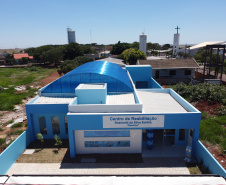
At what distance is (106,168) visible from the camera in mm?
13703

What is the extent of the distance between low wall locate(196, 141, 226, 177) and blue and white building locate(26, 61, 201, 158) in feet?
2.24

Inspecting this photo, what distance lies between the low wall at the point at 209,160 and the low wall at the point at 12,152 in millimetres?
14334

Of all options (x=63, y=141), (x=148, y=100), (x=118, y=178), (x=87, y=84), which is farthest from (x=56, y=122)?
(x=118, y=178)

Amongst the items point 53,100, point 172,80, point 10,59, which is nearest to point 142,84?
point 172,80

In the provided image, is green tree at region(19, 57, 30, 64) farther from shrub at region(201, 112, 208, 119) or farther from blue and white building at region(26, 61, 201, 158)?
shrub at region(201, 112, 208, 119)

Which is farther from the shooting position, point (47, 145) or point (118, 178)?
point (47, 145)

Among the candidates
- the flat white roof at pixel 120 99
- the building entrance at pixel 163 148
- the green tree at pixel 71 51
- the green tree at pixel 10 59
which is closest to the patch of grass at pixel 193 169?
the building entrance at pixel 163 148

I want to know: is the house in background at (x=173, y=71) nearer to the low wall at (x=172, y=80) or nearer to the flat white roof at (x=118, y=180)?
the low wall at (x=172, y=80)

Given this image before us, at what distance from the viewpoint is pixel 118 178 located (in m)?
8.88

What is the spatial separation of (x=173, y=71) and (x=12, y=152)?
34.4 m

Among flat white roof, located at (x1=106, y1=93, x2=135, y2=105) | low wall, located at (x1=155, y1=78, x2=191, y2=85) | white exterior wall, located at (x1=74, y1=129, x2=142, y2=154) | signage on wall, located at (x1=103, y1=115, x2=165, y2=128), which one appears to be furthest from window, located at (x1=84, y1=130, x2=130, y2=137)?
low wall, located at (x1=155, y1=78, x2=191, y2=85)

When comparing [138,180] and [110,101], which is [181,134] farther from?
[138,180]

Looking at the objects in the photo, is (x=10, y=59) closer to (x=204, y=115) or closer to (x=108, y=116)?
(x=108, y=116)

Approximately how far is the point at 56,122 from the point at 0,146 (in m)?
5.55
